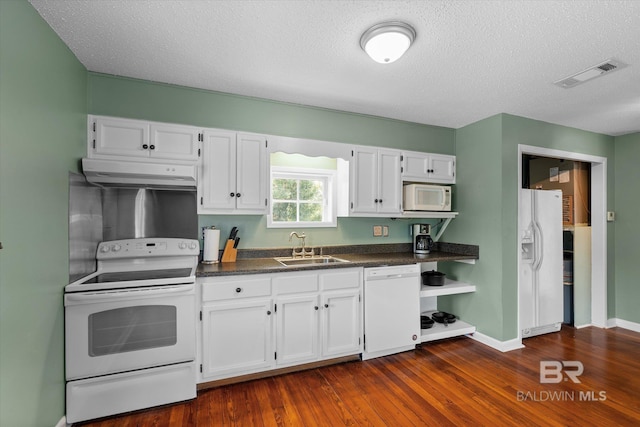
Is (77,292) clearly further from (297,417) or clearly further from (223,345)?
(297,417)

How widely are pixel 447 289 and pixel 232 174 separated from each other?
8.03 feet

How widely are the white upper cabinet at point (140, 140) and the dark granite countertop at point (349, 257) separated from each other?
3.15ft

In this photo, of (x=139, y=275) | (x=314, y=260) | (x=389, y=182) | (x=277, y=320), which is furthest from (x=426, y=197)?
(x=139, y=275)

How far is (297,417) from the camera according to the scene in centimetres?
204

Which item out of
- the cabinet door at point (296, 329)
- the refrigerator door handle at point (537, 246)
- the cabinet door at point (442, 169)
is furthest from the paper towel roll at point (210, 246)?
the refrigerator door handle at point (537, 246)

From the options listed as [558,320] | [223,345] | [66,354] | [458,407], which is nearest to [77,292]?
[66,354]

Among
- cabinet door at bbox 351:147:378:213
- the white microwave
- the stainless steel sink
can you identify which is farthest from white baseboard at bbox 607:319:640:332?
the stainless steel sink

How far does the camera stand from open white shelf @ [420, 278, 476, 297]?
3.15 meters

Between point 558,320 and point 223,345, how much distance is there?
365 centimetres

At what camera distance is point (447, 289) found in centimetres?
326

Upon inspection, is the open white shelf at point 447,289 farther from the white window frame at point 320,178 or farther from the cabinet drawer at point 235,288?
the cabinet drawer at point 235,288

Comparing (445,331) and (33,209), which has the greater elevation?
(33,209)

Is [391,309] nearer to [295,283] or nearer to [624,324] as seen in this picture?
[295,283]

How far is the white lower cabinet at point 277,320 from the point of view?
233 centimetres
